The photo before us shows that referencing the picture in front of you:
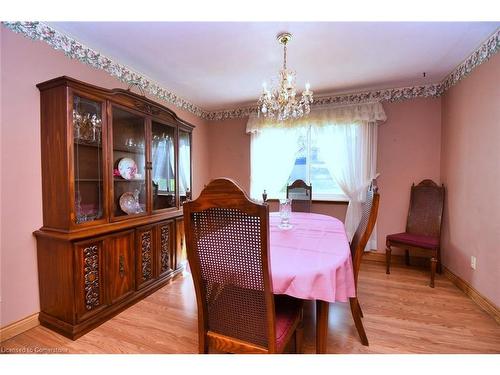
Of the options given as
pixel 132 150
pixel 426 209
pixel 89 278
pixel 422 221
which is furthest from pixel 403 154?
pixel 89 278

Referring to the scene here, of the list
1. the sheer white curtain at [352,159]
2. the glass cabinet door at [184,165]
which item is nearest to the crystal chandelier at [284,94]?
the glass cabinet door at [184,165]

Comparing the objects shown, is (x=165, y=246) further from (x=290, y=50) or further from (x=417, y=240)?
(x=417, y=240)

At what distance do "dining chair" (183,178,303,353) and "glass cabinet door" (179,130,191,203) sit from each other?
1936mm

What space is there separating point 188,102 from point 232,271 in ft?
10.4

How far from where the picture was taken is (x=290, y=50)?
82.2 inches

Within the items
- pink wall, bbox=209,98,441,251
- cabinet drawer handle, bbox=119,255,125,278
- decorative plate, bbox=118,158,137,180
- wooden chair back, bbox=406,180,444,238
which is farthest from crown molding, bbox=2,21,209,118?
wooden chair back, bbox=406,180,444,238

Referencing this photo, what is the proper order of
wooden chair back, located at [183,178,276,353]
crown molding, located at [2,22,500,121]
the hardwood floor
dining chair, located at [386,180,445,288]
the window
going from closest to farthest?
wooden chair back, located at [183,178,276,353] → the hardwood floor → crown molding, located at [2,22,500,121] → dining chair, located at [386,180,445,288] → the window

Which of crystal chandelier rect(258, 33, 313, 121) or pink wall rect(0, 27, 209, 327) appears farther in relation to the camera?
crystal chandelier rect(258, 33, 313, 121)

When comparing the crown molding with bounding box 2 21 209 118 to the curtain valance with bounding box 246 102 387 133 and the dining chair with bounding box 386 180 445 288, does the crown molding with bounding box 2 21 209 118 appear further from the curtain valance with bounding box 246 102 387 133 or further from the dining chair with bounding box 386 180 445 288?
the dining chair with bounding box 386 180 445 288

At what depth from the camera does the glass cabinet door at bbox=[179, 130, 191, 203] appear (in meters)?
2.86

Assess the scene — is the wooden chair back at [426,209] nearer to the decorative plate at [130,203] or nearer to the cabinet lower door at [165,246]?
the cabinet lower door at [165,246]

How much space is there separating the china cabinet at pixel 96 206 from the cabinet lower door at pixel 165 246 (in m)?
0.01

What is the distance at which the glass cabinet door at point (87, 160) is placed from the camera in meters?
1.70
